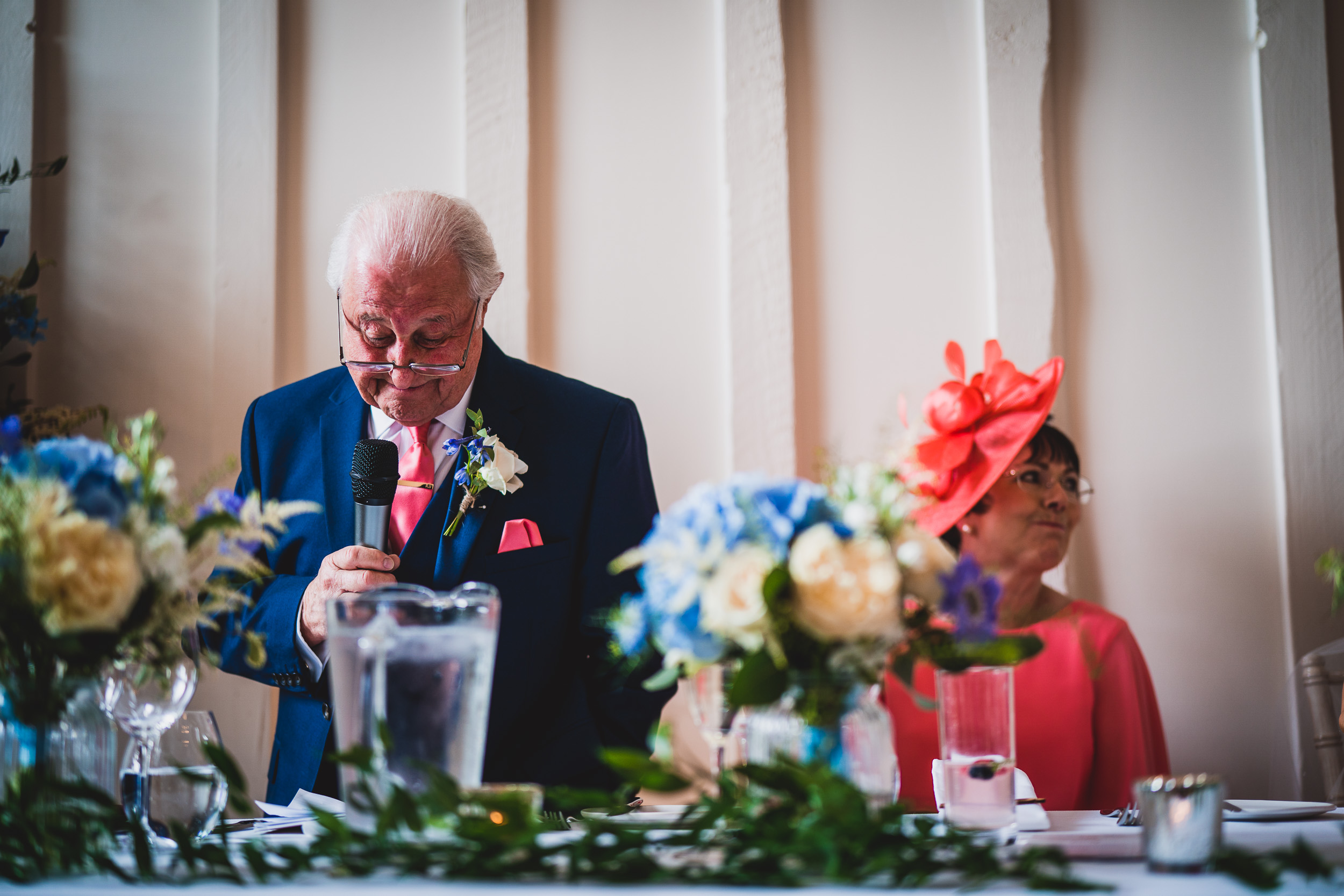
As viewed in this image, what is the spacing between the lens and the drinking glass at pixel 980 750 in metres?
1.17

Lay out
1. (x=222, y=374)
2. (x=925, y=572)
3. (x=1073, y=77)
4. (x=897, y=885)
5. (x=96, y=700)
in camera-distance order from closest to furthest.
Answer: (x=897, y=885), (x=925, y=572), (x=96, y=700), (x=222, y=374), (x=1073, y=77)

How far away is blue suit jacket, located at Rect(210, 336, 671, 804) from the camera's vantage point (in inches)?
76.4

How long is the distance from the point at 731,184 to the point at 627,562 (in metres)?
1.69

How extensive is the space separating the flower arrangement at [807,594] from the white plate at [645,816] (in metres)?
0.13

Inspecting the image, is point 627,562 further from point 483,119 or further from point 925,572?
point 483,119

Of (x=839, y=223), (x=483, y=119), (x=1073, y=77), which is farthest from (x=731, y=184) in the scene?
(x=1073, y=77)

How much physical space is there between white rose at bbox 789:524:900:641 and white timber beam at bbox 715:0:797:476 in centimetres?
147

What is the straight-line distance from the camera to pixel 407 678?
105 centimetres

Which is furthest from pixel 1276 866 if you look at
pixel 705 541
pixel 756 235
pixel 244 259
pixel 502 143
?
pixel 244 259

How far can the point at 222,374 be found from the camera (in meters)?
2.49

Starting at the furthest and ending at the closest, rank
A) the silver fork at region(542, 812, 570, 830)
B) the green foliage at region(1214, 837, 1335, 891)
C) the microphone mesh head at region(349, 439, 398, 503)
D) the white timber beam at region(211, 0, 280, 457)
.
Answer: the white timber beam at region(211, 0, 280, 457)
the microphone mesh head at region(349, 439, 398, 503)
the silver fork at region(542, 812, 570, 830)
the green foliage at region(1214, 837, 1335, 891)

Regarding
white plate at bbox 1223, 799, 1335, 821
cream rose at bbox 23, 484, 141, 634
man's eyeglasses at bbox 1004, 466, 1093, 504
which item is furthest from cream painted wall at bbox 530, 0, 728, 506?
cream rose at bbox 23, 484, 141, 634

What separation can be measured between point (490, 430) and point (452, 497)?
194mm

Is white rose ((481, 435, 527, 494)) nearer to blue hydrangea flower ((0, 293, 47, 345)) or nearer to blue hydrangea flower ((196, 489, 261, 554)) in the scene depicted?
blue hydrangea flower ((196, 489, 261, 554))
